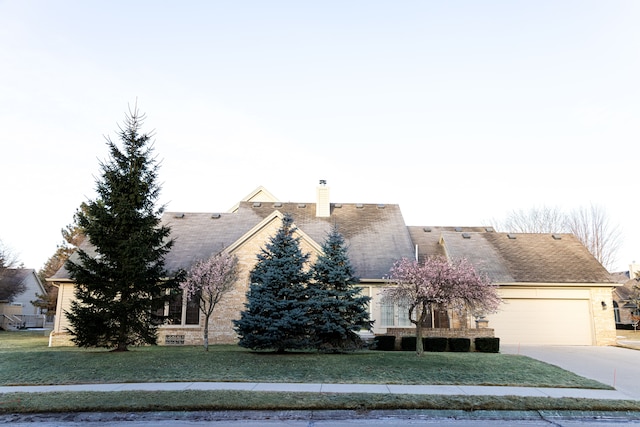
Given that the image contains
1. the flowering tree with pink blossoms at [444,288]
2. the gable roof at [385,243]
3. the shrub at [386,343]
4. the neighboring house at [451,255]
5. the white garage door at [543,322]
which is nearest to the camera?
the flowering tree with pink blossoms at [444,288]

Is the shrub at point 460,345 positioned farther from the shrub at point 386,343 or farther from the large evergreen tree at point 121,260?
the large evergreen tree at point 121,260

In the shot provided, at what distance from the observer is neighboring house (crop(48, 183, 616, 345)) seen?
72.8 ft

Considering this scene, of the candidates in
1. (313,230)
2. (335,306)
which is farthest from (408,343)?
(313,230)

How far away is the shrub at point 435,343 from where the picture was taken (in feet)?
61.6

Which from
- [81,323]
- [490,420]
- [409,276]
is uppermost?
[409,276]

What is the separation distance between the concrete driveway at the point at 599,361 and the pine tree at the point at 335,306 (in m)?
6.64

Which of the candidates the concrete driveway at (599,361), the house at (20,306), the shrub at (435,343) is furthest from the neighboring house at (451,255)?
the house at (20,306)

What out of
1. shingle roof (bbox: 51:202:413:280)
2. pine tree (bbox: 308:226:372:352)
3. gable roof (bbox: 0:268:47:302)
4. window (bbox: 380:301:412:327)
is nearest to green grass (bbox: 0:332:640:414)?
pine tree (bbox: 308:226:372:352)

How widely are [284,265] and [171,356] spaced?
471cm

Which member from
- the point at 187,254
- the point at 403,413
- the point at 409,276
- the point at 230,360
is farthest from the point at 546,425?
the point at 187,254

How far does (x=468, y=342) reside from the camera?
1880 centimetres

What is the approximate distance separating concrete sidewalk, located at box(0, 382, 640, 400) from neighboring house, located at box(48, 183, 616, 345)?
9.25 m

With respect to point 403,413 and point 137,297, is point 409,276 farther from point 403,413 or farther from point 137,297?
point 137,297

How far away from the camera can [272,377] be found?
12.2 m
